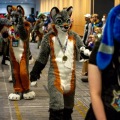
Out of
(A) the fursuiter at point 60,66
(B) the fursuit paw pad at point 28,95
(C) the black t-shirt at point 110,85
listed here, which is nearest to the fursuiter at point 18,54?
(B) the fursuit paw pad at point 28,95

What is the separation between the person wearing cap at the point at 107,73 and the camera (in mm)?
1862

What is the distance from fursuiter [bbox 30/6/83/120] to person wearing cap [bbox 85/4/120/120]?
2110 mm

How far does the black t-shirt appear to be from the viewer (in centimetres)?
190

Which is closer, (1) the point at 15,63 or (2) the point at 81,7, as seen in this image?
(1) the point at 15,63

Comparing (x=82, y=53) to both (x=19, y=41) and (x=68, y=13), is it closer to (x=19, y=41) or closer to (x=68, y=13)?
(x=68, y=13)

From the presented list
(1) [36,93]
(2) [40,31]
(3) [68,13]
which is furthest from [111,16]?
(2) [40,31]

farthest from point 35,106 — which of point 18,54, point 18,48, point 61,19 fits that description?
point 61,19

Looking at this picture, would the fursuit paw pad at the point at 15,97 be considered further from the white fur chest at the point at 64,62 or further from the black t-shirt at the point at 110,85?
the black t-shirt at the point at 110,85

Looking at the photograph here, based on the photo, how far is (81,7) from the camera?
715 inches

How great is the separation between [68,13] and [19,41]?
5.61 feet

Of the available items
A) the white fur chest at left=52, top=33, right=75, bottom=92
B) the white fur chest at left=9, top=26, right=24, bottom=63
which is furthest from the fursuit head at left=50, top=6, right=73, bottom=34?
the white fur chest at left=9, top=26, right=24, bottom=63

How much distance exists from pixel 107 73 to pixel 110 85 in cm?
7

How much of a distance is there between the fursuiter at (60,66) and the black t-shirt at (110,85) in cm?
211

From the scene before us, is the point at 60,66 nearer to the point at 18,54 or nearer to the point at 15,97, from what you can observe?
the point at 18,54
